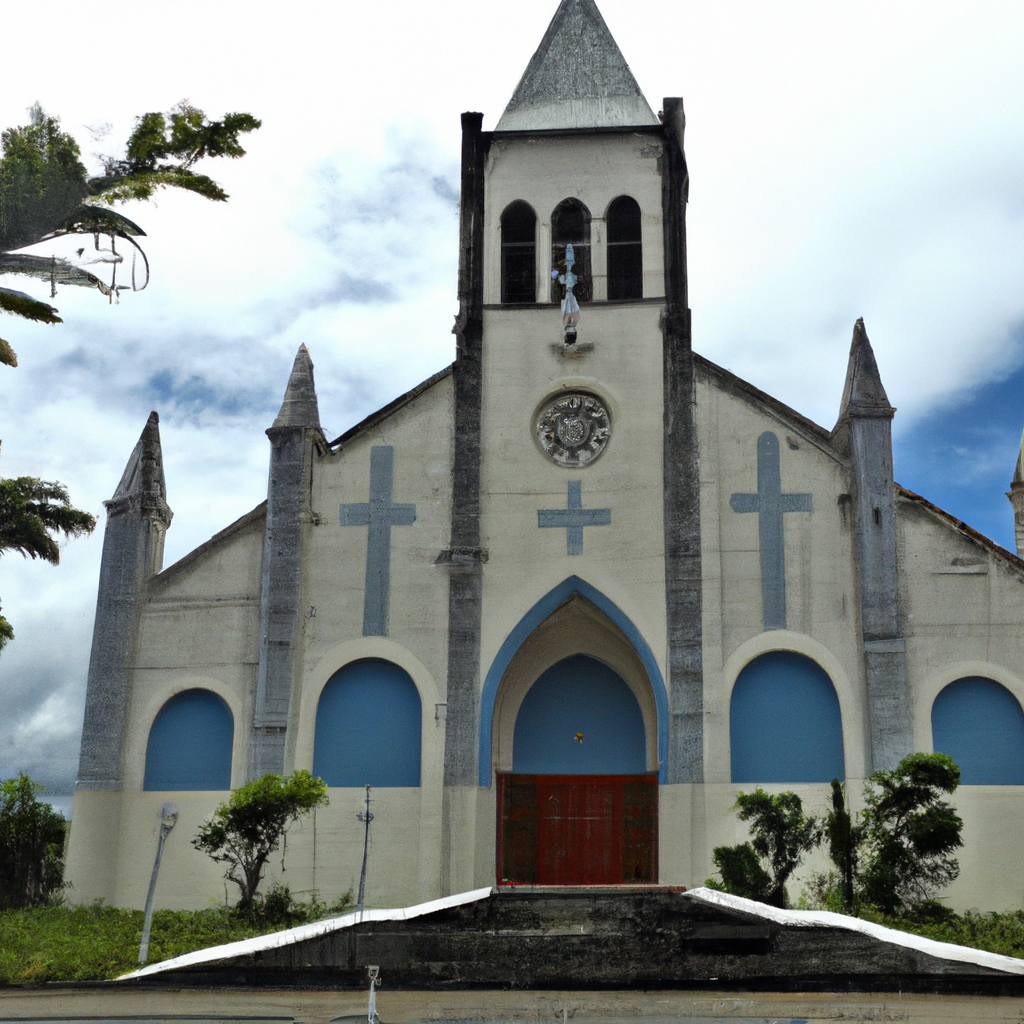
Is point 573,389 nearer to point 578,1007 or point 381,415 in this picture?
point 381,415

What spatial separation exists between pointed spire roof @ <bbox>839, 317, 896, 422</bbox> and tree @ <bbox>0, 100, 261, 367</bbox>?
37.5 feet

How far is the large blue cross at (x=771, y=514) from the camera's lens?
22.1 meters

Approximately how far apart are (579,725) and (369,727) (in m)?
3.97

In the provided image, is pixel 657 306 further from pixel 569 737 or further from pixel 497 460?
pixel 569 737

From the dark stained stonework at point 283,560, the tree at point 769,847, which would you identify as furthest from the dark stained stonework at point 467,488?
the tree at point 769,847

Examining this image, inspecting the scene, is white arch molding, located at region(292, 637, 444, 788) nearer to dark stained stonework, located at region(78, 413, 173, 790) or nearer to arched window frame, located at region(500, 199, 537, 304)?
dark stained stonework, located at region(78, 413, 173, 790)

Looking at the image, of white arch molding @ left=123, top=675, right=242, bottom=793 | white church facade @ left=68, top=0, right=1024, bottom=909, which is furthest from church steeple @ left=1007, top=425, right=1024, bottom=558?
white arch molding @ left=123, top=675, right=242, bottom=793

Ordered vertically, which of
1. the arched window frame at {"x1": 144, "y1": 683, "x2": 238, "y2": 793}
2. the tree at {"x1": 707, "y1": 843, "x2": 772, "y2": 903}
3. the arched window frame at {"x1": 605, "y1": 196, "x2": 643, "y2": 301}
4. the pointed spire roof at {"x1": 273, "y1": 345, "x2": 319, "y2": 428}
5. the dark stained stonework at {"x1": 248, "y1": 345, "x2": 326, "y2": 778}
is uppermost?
the arched window frame at {"x1": 605, "y1": 196, "x2": 643, "y2": 301}

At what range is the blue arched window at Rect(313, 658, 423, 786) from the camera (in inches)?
864

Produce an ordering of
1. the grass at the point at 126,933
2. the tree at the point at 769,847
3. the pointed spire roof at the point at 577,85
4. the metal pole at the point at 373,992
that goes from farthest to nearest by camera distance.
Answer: the pointed spire roof at the point at 577,85
the tree at the point at 769,847
the grass at the point at 126,933
the metal pole at the point at 373,992

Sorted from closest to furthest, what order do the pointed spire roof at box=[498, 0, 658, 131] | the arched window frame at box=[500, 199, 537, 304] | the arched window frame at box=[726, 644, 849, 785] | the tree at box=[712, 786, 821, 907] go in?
the tree at box=[712, 786, 821, 907], the arched window frame at box=[726, 644, 849, 785], the arched window frame at box=[500, 199, 537, 304], the pointed spire roof at box=[498, 0, 658, 131]

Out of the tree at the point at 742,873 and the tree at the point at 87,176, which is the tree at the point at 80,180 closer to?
the tree at the point at 87,176

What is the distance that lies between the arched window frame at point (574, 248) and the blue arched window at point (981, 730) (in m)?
9.65

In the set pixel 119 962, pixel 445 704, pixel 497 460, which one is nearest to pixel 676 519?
pixel 497 460
